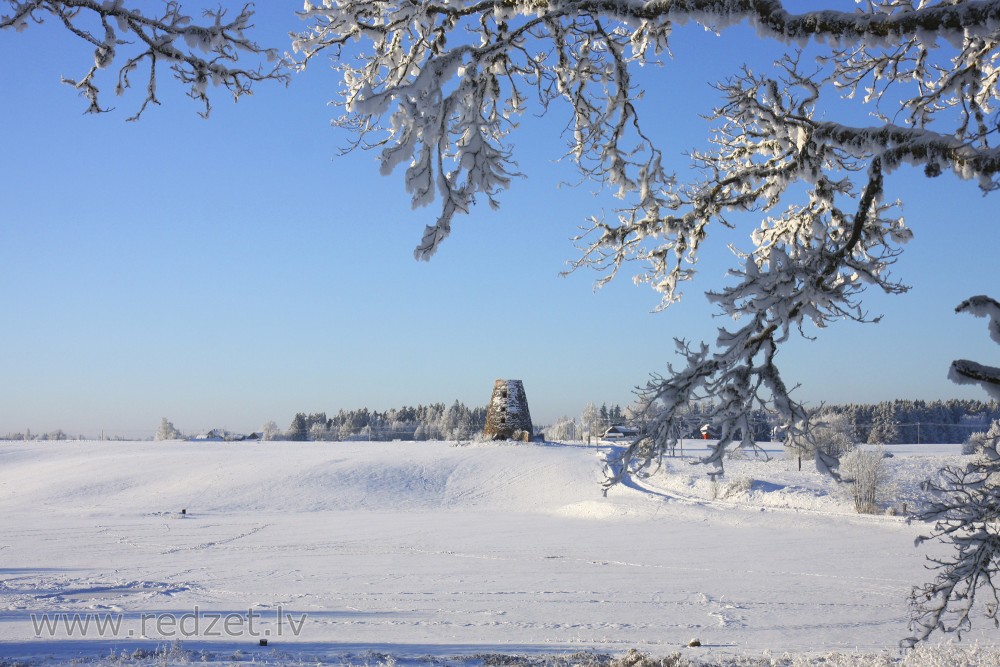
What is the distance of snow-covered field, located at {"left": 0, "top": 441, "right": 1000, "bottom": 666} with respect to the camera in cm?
809

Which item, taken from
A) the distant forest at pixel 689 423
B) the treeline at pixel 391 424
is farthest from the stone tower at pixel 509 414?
the treeline at pixel 391 424

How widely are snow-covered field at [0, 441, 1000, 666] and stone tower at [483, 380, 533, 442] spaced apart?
12.8ft

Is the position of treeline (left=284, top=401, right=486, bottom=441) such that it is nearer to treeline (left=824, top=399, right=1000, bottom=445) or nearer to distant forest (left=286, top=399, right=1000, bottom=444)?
distant forest (left=286, top=399, right=1000, bottom=444)

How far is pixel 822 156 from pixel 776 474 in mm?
20835

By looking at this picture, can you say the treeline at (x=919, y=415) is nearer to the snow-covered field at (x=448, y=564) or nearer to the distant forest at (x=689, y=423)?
the distant forest at (x=689, y=423)

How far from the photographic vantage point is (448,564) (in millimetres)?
13422

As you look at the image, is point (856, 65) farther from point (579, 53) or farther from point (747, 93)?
point (579, 53)

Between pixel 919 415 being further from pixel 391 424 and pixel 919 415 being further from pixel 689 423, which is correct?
pixel 689 423

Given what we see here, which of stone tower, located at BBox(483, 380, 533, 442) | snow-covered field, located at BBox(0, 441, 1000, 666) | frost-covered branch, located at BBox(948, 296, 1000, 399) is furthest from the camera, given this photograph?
stone tower, located at BBox(483, 380, 533, 442)

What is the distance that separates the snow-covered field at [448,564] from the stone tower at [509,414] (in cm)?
390

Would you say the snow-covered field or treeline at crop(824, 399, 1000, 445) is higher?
treeline at crop(824, 399, 1000, 445)

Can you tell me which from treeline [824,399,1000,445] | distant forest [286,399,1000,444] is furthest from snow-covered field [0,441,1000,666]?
treeline [824,399,1000,445]

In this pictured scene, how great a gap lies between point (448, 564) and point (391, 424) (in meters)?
72.0

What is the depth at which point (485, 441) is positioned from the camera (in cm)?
3350
